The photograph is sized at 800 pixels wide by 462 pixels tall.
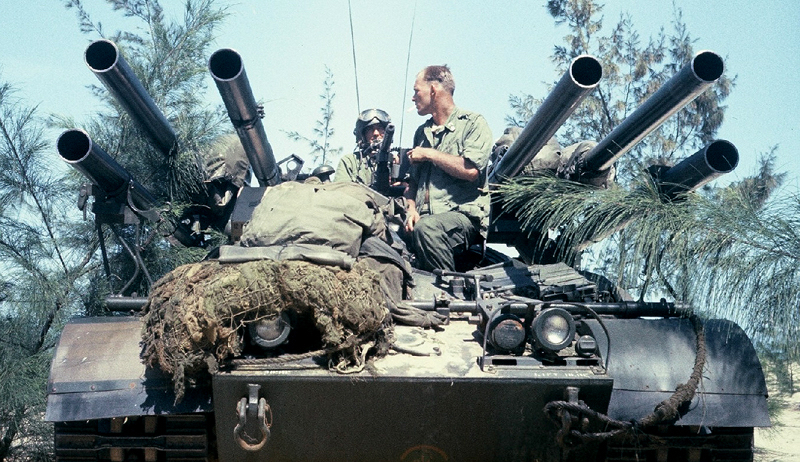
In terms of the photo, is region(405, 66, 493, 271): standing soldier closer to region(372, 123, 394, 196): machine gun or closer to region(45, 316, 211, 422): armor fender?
region(372, 123, 394, 196): machine gun

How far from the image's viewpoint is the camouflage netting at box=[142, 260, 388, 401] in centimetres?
456

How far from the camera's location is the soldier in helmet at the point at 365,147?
814 cm

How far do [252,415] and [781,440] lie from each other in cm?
776

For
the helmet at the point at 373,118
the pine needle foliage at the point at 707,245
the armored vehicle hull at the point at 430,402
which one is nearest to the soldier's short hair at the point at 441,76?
the helmet at the point at 373,118

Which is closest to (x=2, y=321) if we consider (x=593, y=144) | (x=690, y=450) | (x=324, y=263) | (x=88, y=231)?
(x=88, y=231)

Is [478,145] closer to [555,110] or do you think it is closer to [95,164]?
[555,110]

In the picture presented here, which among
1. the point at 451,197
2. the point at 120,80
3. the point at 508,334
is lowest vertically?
the point at 508,334

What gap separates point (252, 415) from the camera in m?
4.78

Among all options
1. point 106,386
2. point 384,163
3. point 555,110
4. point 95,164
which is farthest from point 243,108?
point 106,386

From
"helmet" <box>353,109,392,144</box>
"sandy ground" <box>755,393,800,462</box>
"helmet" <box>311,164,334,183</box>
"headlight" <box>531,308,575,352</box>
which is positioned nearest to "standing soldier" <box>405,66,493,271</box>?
"helmet" <box>353,109,392,144</box>

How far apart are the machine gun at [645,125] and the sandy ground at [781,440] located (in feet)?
11.1

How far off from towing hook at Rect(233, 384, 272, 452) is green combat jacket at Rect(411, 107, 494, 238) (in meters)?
2.82

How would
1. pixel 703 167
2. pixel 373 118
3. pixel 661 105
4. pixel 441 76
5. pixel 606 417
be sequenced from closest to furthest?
pixel 606 417 → pixel 661 105 → pixel 703 167 → pixel 441 76 → pixel 373 118

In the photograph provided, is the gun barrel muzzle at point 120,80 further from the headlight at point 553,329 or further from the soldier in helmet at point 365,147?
the headlight at point 553,329
